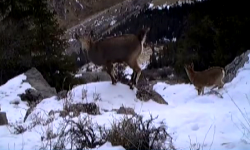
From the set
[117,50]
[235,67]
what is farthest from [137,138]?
[235,67]

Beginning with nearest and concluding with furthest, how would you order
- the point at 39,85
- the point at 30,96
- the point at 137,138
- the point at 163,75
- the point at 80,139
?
the point at 137,138 → the point at 80,139 → the point at 30,96 → the point at 39,85 → the point at 163,75

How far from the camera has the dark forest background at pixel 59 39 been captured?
22.0 meters

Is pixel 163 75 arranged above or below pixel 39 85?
above

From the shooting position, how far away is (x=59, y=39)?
82.4 ft

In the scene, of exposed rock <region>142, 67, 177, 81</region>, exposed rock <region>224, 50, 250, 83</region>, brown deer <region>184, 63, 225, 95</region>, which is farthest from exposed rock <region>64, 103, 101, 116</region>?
exposed rock <region>142, 67, 177, 81</region>

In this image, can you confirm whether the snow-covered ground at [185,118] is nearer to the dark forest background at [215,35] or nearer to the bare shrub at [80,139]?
the bare shrub at [80,139]

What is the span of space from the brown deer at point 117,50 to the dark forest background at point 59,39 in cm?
1115

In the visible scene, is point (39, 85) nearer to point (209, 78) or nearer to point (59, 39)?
point (209, 78)

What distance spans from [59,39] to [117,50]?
49.9 feet

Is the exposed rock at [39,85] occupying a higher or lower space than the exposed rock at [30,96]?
higher

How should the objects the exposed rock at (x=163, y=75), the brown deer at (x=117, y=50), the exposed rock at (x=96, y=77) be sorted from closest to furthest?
1. the brown deer at (x=117, y=50)
2. the exposed rock at (x=96, y=77)
3. the exposed rock at (x=163, y=75)

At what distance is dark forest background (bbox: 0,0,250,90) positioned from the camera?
22.0 meters

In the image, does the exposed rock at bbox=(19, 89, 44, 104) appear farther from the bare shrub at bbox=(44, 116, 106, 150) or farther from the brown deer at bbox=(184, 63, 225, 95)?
the bare shrub at bbox=(44, 116, 106, 150)

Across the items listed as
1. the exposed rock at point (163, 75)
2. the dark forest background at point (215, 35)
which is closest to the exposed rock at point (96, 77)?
the dark forest background at point (215, 35)
